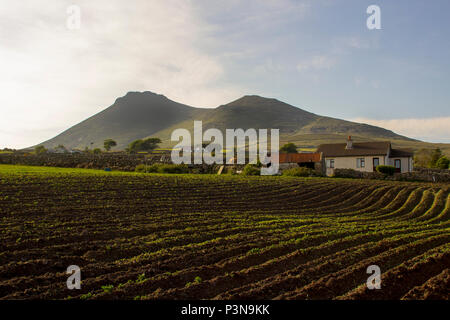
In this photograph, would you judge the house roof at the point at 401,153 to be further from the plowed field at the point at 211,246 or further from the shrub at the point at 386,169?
the plowed field at the point at 211,246

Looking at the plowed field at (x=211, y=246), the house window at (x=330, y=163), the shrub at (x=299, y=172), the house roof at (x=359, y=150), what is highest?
the house roof at (x=359, y=150)

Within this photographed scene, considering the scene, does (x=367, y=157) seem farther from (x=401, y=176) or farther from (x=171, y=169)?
(x=171, y=169)

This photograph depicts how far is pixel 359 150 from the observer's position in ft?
144

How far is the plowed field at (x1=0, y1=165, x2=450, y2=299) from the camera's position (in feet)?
24.0

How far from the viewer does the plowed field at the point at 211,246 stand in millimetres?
7312

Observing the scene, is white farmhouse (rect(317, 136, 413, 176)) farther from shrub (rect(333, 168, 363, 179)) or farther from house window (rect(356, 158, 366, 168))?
shrub (rect(333, 168, 363, 179))

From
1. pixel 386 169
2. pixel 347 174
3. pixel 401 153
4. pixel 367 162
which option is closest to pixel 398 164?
pixel 401 153

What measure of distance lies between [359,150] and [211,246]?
1492 inches

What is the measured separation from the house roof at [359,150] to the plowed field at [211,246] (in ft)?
75.8

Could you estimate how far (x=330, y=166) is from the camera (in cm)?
4525

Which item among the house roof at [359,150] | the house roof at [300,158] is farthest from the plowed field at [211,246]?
the house roof at [300,158]

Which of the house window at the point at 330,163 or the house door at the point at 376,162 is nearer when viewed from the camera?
the house door at the point at 376,162

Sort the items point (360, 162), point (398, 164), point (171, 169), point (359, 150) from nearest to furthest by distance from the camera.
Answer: point (171, 169) < point (398, 164) < point (360, 162) < point (359, 150)
